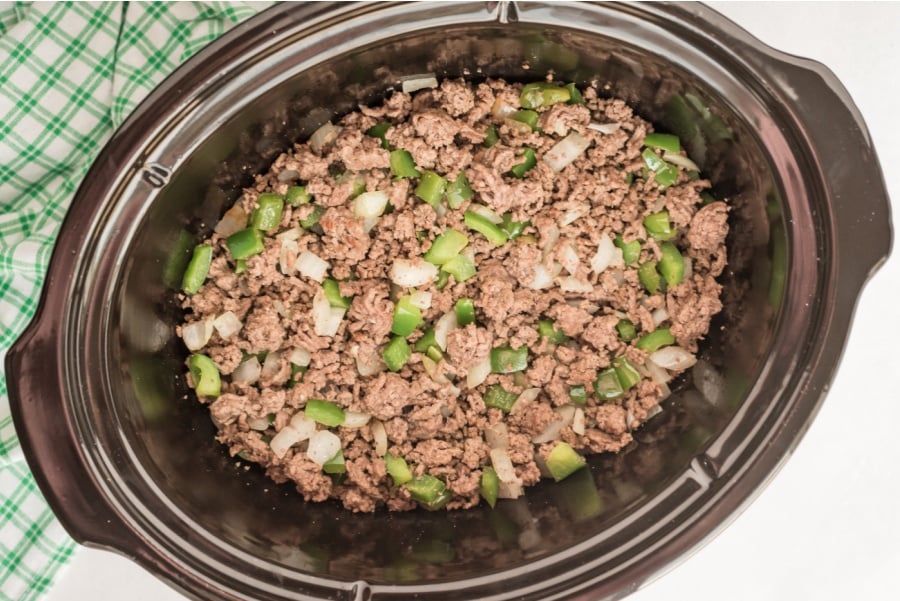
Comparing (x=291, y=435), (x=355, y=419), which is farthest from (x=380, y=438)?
(x=291, y=435)

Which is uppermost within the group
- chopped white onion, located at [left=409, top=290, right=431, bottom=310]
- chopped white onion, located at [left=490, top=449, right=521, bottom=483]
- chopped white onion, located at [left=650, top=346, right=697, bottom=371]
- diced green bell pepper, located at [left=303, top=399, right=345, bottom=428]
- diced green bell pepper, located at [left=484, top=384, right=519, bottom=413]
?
chopped white onion, located at [left=650, top=346, right=697, bottom=371]

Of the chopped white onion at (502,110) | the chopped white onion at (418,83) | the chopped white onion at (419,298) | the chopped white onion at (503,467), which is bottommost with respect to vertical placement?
the chopped white onion at (503,467)

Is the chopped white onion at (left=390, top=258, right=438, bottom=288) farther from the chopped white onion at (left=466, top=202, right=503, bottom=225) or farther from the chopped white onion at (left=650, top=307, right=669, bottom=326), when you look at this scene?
the chopped white onion at (left=650, top=307, right=669, bottom=326)

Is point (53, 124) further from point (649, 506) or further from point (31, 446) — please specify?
point (649, 506)

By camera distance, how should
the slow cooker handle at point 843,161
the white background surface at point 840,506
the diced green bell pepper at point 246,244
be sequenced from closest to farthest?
the slow cooker handle at point 843,161 → the diced green bell pepper at point 246,244 → the white background surface at point 840,506

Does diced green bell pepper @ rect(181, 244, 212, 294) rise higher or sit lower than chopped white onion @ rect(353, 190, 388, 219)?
lower

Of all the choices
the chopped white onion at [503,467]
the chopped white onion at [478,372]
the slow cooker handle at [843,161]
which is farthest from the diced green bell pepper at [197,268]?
the slow cooker handle at [843,161]

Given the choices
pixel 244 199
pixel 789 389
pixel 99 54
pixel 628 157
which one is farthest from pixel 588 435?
pixel 99 54

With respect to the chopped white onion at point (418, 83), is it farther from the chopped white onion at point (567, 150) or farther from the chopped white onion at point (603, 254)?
the chopped white onion at point (603, 254)

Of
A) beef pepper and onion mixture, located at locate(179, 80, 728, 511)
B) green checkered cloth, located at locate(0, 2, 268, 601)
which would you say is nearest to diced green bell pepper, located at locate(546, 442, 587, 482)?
beef pepper and onion mixture, located at locate(179, 80, 728, 511)
